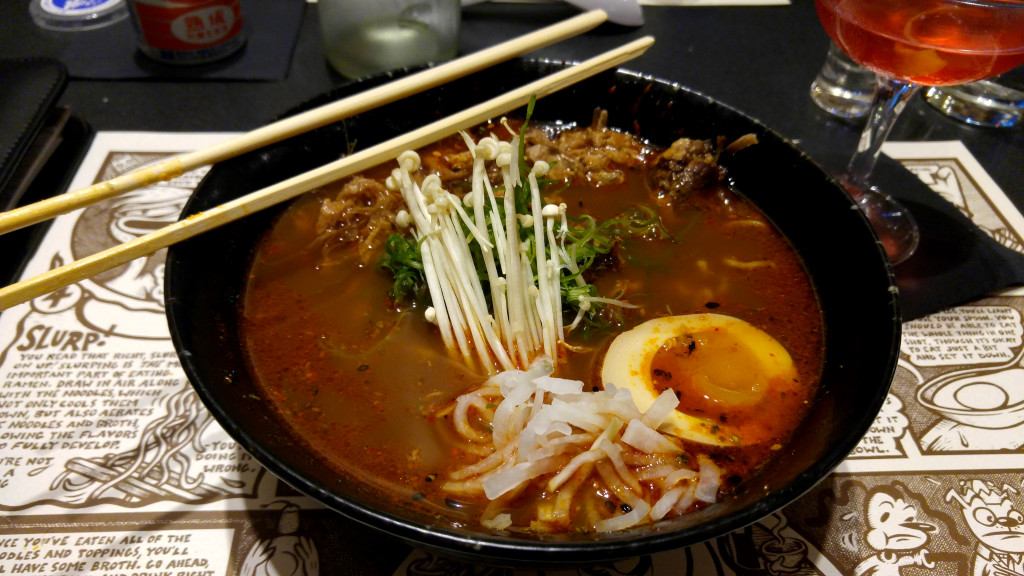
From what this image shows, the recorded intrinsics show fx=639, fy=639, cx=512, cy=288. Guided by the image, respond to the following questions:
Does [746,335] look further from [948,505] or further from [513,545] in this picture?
[513,545]

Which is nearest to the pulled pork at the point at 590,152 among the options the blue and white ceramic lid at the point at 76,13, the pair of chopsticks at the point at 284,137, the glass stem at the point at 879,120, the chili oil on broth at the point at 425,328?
the chili oil on broth at the point at 425,328

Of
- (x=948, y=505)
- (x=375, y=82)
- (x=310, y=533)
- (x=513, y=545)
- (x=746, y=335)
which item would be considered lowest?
(x=948, y=505)

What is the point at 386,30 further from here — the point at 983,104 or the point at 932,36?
the point at 983,104

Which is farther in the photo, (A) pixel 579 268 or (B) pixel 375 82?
(B) pixel 375 82

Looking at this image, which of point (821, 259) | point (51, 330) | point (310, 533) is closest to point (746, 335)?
point (821, 259)

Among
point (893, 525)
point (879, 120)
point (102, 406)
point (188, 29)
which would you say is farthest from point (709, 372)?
point (188, 29)


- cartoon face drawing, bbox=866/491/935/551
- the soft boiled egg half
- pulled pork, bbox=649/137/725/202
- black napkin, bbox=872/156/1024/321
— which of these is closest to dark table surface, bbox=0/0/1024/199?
black napkin, bbox=872/156/1024/321
